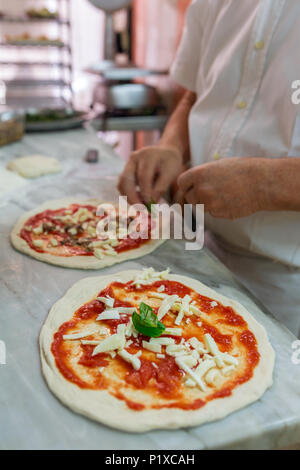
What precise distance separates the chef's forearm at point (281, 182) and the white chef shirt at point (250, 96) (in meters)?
0.16

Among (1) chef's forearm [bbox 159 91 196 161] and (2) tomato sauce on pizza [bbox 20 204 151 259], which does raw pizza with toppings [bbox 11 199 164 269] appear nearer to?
(2) tomato sauce on pizza [bbox 20 204 151 259]

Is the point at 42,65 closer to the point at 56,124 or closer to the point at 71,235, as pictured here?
the point at 56,124

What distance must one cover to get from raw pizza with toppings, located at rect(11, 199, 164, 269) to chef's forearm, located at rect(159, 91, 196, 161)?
0.35m

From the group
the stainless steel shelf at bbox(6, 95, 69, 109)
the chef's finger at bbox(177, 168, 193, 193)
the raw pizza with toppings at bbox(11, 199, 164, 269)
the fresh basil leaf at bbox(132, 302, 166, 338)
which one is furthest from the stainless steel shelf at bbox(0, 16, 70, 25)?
the fresh basil leaf at bbox(132, 302, 166, 338)

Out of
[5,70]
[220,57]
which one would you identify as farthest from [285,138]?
[5,70]

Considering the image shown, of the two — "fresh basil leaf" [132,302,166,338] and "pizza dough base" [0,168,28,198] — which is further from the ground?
"fresh basil leaf" [132,302,166,338]

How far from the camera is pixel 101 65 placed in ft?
11.0

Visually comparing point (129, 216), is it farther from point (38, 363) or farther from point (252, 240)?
point (38, 363)

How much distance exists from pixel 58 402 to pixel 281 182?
791mm

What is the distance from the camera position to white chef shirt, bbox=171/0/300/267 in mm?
1286

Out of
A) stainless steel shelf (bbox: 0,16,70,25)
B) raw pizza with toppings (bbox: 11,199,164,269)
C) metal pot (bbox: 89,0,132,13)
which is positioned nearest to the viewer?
raw pizza with toppings (bbox: 11,199,164,269)

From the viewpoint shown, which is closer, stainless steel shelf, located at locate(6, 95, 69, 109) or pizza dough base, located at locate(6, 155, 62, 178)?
pizza dough base, located at locate(6, 155, 62, 178)

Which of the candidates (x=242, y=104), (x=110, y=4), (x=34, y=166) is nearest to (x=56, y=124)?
(x=34, y=166)

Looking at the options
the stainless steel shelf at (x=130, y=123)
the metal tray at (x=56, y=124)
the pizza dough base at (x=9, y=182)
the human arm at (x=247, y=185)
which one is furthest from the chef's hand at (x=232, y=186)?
the stainless steel shelf at (x=130, y=123)
